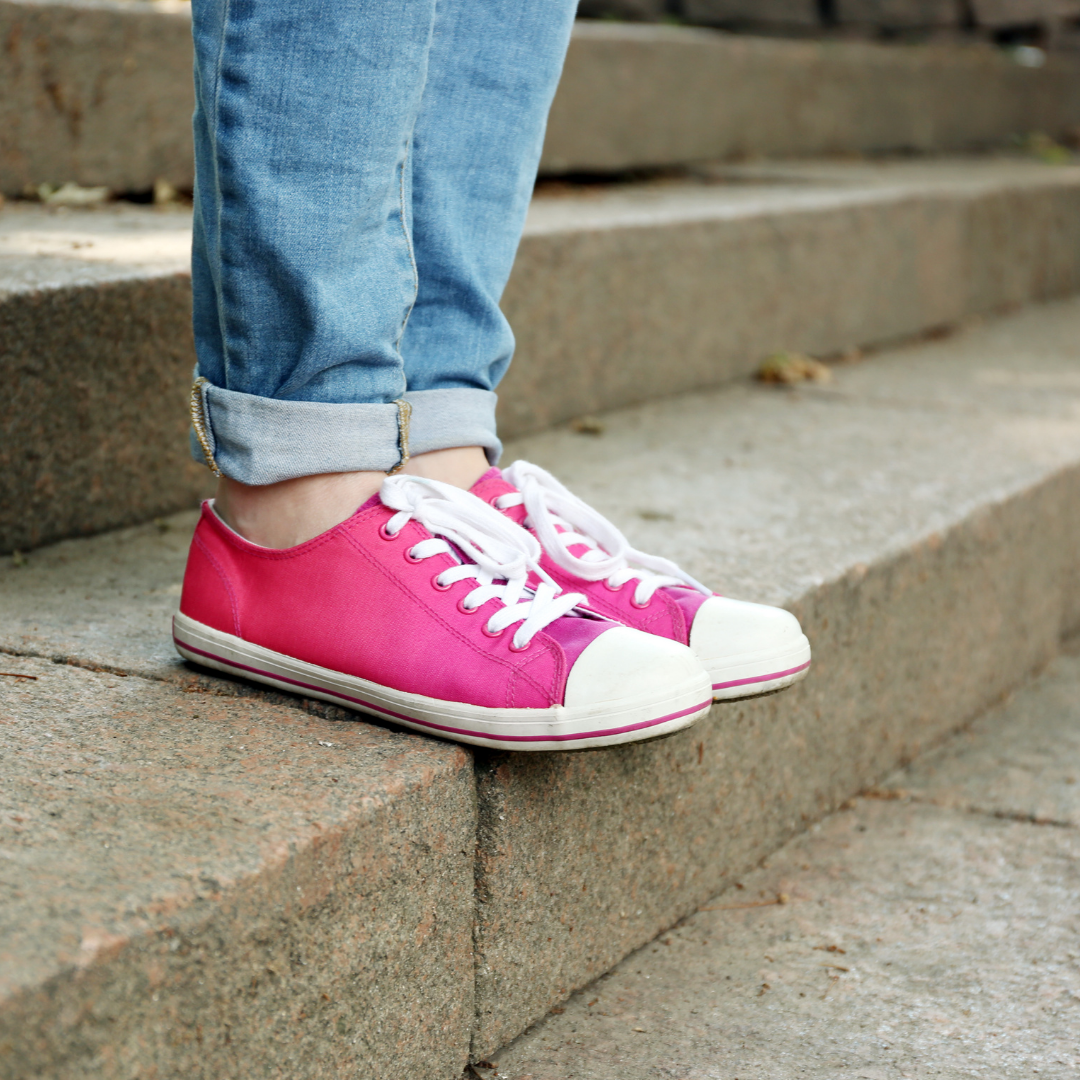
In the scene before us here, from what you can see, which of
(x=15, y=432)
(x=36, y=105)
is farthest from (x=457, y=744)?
(x=36, y=105)

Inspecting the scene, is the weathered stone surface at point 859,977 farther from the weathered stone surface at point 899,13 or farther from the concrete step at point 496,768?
the weathered stone surface at point 899,13

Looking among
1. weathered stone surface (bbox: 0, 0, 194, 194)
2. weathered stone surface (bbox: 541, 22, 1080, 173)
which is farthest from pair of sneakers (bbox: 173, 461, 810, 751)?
weathered stone surface (bbox: 541, 22, 1080, 173)

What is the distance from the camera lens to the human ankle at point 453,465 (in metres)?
1.12

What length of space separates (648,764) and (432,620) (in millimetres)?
309

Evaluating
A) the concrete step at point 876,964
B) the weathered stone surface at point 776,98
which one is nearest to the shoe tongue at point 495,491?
the concrete step at point 876,964

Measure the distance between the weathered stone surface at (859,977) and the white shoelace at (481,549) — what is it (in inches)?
15.4

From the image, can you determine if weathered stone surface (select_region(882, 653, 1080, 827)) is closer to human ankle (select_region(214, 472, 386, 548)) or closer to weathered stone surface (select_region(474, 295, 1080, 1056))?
weathered stone surface (select_region(474, 295, 1080, 1056))

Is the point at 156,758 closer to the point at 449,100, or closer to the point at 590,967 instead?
the point at 590,967

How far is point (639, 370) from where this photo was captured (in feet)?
7.58

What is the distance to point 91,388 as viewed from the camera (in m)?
1.45

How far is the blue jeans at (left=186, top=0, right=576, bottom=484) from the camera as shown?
924mm

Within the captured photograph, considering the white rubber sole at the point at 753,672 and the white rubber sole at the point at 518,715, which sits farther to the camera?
the white rubber sole at the point at 753,672

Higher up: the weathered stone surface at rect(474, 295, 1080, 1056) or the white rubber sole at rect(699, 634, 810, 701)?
the white rubber sole at rect(699, 634, 810, 701)

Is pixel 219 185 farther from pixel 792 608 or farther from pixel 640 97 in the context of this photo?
pixel 640 97
